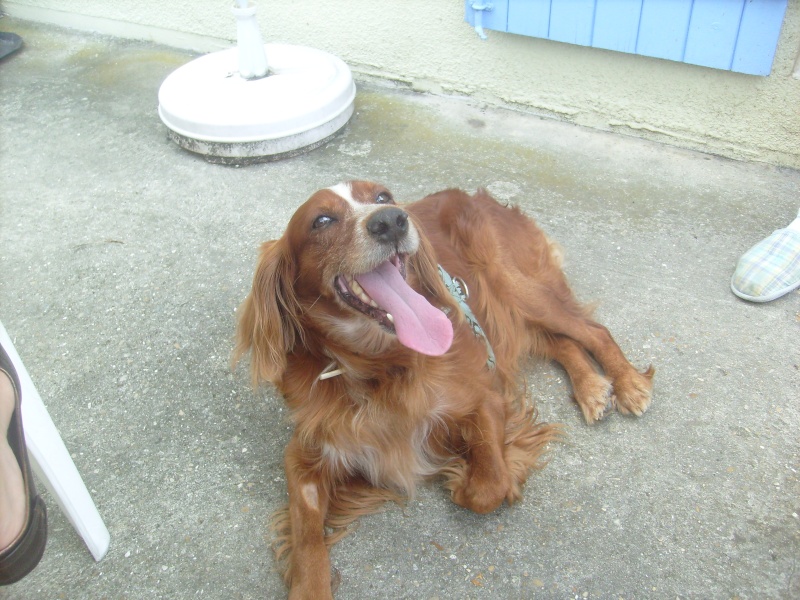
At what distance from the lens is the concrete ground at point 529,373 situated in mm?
1845

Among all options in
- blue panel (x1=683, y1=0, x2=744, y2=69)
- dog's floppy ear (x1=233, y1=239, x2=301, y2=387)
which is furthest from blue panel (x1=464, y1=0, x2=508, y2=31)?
dog's floppy ear (x1=233, y1=239, x2=301, y2=387)

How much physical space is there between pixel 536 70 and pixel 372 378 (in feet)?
7.99

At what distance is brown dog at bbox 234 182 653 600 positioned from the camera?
1.84 m

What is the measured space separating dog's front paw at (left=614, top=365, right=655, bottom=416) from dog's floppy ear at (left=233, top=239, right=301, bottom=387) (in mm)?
1056

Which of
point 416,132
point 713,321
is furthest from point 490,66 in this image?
point 713,321

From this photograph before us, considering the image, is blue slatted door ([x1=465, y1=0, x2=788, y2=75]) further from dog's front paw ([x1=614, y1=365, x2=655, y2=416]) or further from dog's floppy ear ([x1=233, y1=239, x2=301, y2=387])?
dog's floppy ear ([x1=233, y1=239, x2=301, y2=387])

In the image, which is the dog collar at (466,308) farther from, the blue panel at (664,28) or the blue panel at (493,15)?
the blue panel at (493,15)

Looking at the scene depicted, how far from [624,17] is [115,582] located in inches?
121

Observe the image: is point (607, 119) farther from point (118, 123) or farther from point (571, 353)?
point (118, 123)

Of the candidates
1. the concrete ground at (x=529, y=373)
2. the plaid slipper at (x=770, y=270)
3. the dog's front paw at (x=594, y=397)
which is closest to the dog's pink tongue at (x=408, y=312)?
the concrete ground at (x=529, y=373)

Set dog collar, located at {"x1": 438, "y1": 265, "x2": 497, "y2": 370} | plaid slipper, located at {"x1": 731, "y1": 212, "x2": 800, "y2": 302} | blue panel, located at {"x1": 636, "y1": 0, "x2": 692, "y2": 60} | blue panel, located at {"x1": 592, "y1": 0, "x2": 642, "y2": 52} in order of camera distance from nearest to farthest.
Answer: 1. dog collar, located at {"x1": 438, "y1": 265, "x2": 497, "y2": 370}
2. plaid slipper, located at {"x1": 731, "y1": 212, "x2": 800, "y2": 302}
3. blue panel, located at {"x1": 636, "y1": 0, "x2": 692, "y2": 60}
4. blue panel, located at {"x1": 592, "y1": 0, "x2": 642, "y2": 52}

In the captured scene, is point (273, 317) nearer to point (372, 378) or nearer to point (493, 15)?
point (372, 378)

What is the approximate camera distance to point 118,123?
4090 millimetres

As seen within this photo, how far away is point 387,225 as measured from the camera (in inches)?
71.1
